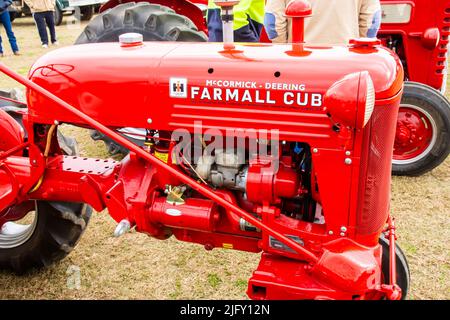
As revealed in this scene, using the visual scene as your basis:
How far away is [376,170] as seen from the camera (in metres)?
1.87

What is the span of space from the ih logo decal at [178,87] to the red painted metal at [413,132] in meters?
2.44

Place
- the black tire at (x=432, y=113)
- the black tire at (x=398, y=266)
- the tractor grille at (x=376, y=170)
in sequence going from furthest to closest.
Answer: the black tire at (x=432, y=113) < the black tire at (x=398, y=266) < the tractor grille at (x=376, y=170)

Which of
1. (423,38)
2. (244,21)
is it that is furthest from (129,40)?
(423,38)

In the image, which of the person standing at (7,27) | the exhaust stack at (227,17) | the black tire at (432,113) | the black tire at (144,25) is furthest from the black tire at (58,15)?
the exhaust stack at (227,17)

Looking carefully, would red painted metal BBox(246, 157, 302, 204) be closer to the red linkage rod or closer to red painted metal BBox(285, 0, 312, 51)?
the red linkage rod

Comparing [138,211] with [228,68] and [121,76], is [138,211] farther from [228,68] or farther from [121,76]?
[228,68]

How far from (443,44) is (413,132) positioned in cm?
83

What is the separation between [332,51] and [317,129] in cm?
36

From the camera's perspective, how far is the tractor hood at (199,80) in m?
1.85

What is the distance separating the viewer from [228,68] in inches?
76.8

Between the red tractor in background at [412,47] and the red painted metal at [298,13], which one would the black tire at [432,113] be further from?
the red painted metal at [298,13]

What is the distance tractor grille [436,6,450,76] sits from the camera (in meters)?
3.96

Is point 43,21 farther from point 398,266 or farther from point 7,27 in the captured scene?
point 398,266

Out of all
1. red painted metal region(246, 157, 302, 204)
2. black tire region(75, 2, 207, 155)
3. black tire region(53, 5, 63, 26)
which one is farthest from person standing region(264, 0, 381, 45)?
black tire region(53, 5, 63, 26)
